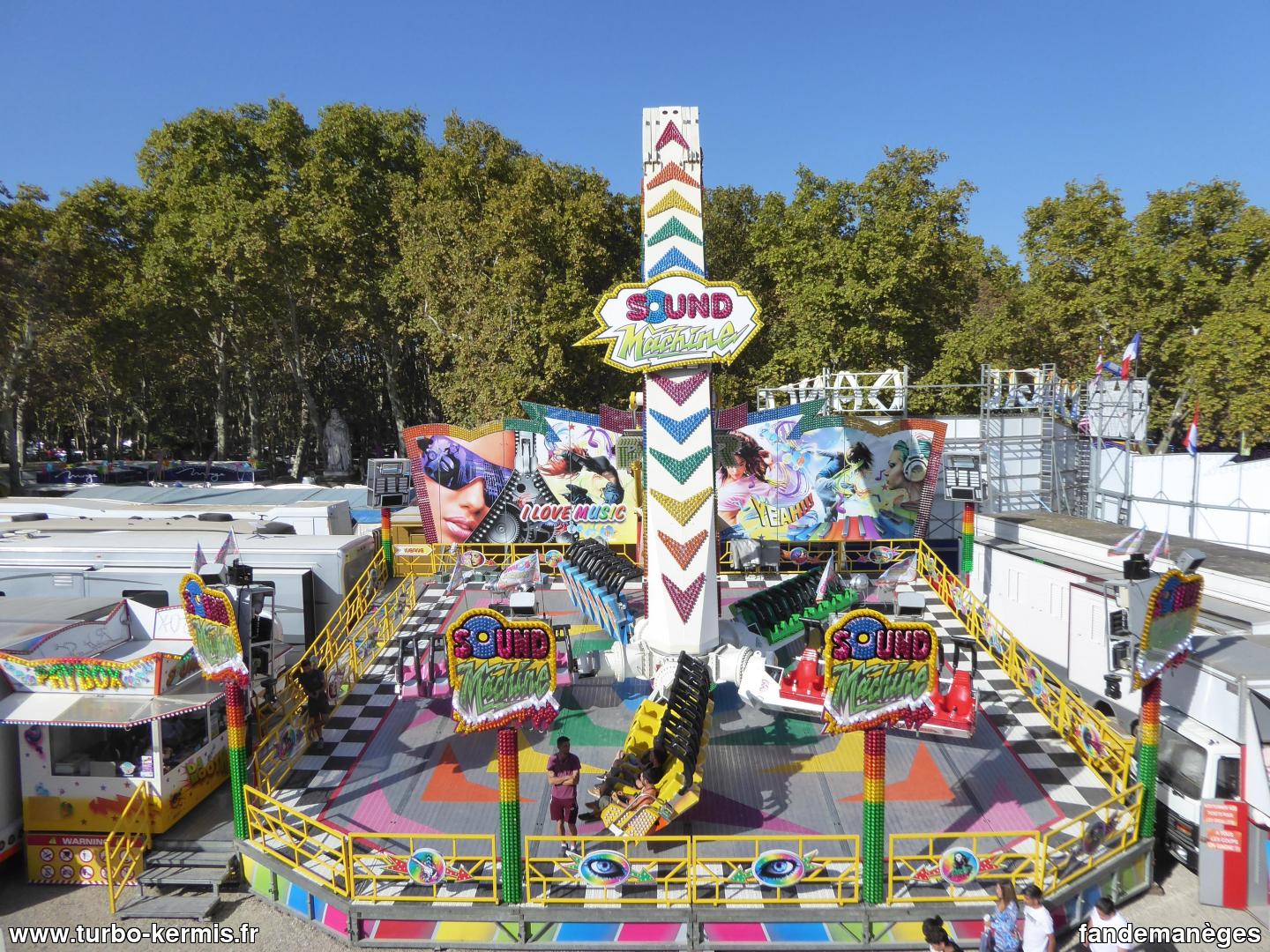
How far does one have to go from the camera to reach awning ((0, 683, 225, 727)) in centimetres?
1151

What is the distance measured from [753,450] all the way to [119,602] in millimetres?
16480

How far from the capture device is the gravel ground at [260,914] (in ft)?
33.6

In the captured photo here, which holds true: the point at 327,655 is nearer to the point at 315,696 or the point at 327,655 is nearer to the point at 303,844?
the point at 315,696

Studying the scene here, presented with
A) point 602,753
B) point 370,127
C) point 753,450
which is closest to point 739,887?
point 602,753

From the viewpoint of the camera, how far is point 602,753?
13906 mm

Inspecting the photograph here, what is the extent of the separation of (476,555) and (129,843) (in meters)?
13.8

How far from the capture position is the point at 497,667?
382 inches

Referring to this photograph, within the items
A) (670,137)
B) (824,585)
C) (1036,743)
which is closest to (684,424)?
(670,137)

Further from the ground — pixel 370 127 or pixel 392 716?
pixel 370 127

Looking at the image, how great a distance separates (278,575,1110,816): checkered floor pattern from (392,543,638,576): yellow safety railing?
17.5ft

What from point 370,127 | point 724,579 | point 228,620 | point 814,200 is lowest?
point 724,579

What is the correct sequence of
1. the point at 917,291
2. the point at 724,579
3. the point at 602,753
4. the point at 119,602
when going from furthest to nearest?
the point at 917,291
the point at 724,579
the point at 119,602
the point at 602,753

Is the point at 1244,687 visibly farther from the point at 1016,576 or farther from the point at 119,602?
the point at 119,602

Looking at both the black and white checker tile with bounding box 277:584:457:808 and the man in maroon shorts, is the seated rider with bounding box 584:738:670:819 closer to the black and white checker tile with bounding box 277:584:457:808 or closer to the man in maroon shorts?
the man in maroon shorts
